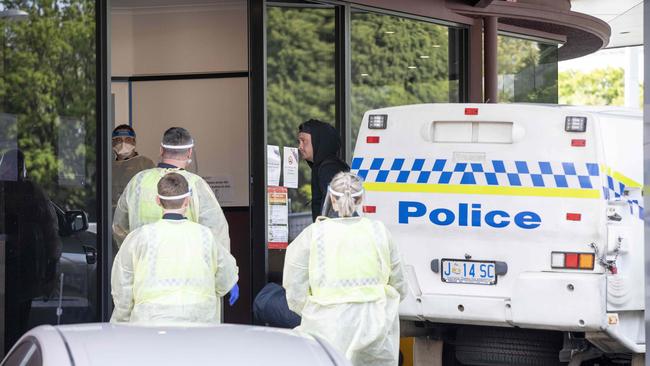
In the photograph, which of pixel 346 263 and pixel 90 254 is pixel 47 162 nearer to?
pixel 90 254

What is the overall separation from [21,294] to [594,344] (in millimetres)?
3937

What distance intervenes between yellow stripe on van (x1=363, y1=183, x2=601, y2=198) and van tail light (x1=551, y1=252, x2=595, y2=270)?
1.28ft

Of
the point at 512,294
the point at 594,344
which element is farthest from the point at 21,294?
the point at 594,344

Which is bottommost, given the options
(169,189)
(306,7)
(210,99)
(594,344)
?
(594,344)

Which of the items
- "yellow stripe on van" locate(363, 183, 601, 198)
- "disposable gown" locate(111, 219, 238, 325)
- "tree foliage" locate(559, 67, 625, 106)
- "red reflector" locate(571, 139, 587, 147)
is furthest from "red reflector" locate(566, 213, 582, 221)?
"tree foliage" locate(559, 67, 625, 106)

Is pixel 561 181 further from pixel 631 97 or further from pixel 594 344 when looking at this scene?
pixel 631 97

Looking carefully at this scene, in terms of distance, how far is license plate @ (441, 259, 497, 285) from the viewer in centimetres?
866

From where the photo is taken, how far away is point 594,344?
335 inches

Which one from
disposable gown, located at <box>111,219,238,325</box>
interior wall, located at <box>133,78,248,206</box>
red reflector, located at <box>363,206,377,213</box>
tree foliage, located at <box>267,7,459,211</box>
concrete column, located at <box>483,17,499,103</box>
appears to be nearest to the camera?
disposable gown, located at <box>111,219,238,325</box>

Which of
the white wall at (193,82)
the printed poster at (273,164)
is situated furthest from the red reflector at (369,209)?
the white wall at (193,82)

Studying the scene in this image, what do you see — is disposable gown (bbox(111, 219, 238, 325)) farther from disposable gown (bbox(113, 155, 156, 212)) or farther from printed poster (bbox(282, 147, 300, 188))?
printed poster (bbox(282, 147, 300, 188))

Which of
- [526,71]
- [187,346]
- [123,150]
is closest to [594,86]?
[526,71]

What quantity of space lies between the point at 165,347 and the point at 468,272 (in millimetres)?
4558

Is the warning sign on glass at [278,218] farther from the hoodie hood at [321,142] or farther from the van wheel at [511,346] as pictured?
the van wheel at [511,346]
